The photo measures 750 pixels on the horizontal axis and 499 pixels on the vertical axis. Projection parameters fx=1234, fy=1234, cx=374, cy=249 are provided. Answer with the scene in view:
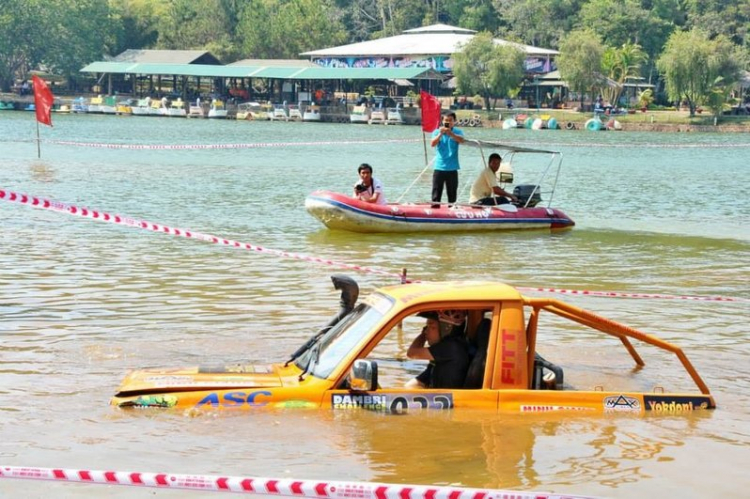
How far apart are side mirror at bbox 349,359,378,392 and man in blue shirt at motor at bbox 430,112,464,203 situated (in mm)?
14491

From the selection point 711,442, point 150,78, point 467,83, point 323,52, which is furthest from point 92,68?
point 711,442

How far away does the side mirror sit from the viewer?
8.11 meters

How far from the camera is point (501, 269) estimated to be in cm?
1847

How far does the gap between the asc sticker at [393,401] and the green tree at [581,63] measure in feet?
314

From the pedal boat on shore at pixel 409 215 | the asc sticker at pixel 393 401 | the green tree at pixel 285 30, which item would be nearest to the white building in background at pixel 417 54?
the green tree at pixel 285 30

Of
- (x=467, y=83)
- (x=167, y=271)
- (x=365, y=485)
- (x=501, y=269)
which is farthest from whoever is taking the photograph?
(x=467, y=83)

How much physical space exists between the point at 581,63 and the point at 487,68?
8586mm

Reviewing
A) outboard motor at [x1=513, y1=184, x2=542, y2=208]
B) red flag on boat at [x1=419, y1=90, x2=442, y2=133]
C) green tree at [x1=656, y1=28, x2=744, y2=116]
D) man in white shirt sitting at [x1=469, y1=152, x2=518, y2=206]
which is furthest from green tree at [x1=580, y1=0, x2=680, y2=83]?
man in white shirt sitting at [x1=469, y1=152, x2=518, y2=206]

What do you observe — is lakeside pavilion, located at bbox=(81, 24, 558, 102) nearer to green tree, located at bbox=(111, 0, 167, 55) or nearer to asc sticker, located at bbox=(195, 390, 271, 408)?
green tree, located at bbox=(111, 0, 167, 55)

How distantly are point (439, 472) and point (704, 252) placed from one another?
47.9 feet

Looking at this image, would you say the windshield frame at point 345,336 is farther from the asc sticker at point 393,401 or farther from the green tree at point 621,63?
the green tree at point 621,63

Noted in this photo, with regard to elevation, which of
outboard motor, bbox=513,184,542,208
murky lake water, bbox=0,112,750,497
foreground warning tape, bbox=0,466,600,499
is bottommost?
murky lake water, bbox=0,112,750,497

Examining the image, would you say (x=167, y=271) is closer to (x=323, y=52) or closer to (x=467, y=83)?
(x=467, y=83)

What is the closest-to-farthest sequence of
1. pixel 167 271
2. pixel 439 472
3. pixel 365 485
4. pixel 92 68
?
pixel 365 485, pixel 439 472, pixel 167 271, pixel 92 68
